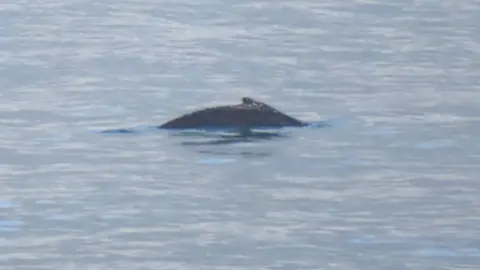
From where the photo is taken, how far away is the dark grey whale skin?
2773 centimetres

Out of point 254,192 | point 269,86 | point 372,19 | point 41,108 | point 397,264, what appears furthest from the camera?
point 372,19

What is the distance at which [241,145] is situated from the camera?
26594 mm

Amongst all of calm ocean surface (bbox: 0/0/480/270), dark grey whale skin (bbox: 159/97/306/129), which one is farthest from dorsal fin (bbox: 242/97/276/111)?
calm ocean surface (bbox: 0/0/480/270)

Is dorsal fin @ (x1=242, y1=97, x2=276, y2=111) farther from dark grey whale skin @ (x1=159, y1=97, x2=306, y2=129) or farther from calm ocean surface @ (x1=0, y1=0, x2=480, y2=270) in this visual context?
calm ocean surface @ (x1=0, y1=0, x2=480, y2=270)

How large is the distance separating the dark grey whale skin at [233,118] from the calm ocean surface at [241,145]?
0.34m

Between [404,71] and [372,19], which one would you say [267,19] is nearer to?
[372,19]

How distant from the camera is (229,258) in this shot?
1997cm

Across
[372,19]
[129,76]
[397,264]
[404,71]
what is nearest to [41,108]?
[129,76]

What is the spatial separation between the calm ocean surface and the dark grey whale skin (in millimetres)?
343

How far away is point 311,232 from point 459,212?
5.84 feet

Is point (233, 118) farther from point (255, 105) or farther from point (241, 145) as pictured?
point (241, 145)

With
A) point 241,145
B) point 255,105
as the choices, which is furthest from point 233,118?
point 241,145

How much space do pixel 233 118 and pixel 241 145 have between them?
1.25 meters

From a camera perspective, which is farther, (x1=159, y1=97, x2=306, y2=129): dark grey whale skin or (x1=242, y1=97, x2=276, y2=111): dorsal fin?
(x1=242, y1=97, x2=276, y2=111): dorsal fin
